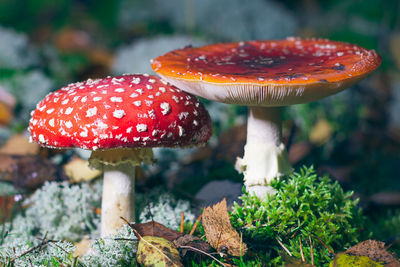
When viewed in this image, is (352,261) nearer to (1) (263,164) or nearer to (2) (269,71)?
(1) (263,164)

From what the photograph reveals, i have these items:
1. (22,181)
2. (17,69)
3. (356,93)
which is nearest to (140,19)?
(17,69)

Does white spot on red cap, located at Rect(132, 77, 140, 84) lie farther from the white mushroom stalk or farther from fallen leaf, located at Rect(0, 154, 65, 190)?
fallen leaf, located at Rect(0, 154, 65, 190)

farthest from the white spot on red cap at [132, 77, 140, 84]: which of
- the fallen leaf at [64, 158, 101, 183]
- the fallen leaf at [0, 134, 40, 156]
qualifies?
the fallen leaf at [0, 134, 40, 156]

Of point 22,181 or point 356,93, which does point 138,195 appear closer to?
point 22,181

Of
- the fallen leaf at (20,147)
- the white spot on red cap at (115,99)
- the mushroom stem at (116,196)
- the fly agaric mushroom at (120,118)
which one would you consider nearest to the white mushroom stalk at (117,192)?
the mushroom stem at (116,196)

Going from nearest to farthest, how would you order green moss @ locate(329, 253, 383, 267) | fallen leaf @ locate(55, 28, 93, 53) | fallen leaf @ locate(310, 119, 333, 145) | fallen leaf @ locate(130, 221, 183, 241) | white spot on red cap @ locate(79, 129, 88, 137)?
green moss @ locate(329, 253, 383, 267) → white spot on red cap @ locate(79, 129, 88, 137) → fallen leaf @ locate(130, 221, 183, 241) → fallen leaf @ locate(310, 119, 333, 145) → fallen leaf @ locate(55, 28, 93, 53)

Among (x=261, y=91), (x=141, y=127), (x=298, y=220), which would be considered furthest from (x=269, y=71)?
(x=298, y=220)

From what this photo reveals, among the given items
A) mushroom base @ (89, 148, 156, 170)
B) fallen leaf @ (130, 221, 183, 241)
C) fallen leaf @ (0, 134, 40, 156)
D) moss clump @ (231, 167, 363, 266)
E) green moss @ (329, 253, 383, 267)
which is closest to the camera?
green moss @ (329, 253, 383, 267)
